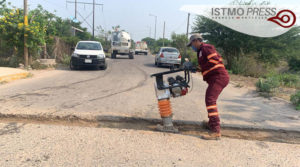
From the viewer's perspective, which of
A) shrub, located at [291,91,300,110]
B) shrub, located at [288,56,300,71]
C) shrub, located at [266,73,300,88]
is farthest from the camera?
shrub, located at [288,56,300,71]

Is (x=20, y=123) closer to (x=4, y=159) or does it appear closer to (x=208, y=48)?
(x=4, y=159)

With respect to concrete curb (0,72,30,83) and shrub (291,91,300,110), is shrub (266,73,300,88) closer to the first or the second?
shrub (291,91,300,110)

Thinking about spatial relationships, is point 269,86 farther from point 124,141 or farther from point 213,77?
point 124,141

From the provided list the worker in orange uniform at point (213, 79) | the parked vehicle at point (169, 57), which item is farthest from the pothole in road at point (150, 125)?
the parked vehicle at point (169, 57)

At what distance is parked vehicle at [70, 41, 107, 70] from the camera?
11961mm

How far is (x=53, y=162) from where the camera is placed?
2.70 meters

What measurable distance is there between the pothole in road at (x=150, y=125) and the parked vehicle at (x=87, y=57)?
802 centimetres

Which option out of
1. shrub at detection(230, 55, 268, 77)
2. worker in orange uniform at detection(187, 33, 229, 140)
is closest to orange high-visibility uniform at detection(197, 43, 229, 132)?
worker in orange uniform at detection(187, 33, 229, 140)

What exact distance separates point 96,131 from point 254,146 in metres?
2.46

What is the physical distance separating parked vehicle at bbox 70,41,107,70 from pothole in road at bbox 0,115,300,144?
26.3 feet

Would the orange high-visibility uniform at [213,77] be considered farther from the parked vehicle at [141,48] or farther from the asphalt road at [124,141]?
the parked vehicle at [141,48]

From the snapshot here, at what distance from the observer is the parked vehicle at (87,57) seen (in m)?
12.0

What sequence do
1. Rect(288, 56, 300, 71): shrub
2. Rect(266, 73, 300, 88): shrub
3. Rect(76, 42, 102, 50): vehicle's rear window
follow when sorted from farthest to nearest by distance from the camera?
Rect(288, 56, 300, 71): shrub → Rect(76, 42, 102, 50): vehicle's rear window → Rect(266, 73, 300, 88): shrub

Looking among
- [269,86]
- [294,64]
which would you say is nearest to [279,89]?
[269,86]
